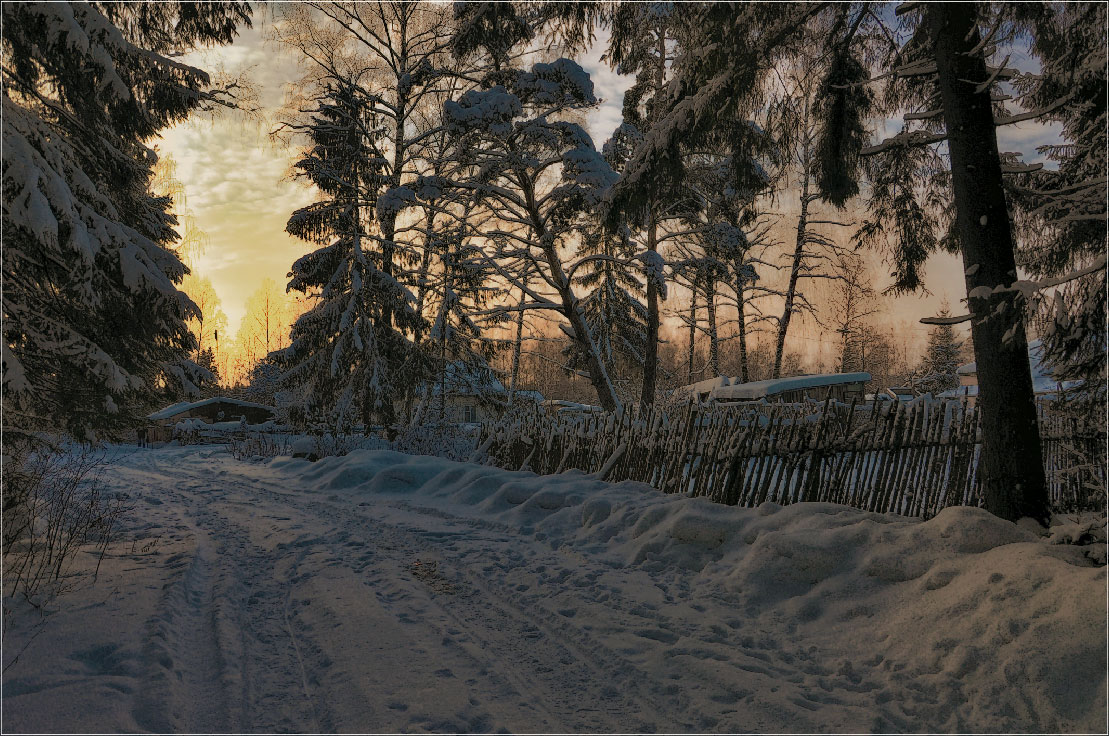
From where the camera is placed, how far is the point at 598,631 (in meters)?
3.94

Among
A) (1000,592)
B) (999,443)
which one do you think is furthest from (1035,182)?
(1000,592)

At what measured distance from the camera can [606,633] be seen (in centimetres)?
390

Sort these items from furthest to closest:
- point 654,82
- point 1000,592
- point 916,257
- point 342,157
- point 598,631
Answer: point 342,157, point 654,82, point 916,257, point 598,631, point 1000,592

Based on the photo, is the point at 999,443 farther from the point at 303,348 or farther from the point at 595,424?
the point at 303,348

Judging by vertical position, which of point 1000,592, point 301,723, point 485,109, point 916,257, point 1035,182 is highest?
point 485,109

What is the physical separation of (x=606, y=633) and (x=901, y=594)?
7.08ft

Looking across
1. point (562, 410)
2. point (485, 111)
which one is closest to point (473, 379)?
point (485, 111)

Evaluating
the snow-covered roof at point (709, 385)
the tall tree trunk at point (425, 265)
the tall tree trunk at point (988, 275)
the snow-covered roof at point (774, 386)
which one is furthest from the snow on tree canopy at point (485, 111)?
the snow-covered roof at point (709, 385)

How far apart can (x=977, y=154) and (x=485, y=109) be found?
27.0 feet

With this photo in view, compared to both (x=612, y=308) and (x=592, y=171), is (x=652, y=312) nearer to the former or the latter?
(x=612, y=308)

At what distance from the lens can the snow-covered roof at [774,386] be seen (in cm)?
2515

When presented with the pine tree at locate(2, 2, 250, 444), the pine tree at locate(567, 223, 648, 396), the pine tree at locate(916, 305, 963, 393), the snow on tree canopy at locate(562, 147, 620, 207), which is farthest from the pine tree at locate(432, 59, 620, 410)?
the pine tree at locate(916, 305, 963, 393)

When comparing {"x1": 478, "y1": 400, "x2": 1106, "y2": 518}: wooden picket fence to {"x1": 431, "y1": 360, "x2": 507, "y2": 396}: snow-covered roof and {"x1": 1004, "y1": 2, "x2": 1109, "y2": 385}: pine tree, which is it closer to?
{"x1": 1004, "y1": 2, "x2": 1109, "y2": 385}: pine tree

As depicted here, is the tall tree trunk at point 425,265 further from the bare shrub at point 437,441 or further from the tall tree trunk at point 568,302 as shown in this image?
the bare shrub at point 437,441
